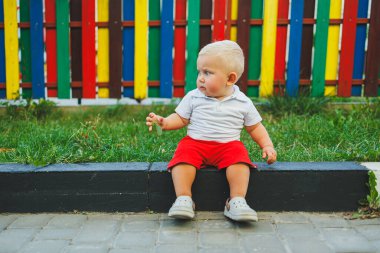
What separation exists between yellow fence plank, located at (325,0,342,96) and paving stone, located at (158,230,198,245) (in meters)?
2.87

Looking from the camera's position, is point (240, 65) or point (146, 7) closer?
point (240, 65)

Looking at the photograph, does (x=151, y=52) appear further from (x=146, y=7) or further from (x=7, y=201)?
(x=7, y=201)

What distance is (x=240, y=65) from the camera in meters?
2.85

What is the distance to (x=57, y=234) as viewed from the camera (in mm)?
2557

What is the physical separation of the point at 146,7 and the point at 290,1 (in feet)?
4.60

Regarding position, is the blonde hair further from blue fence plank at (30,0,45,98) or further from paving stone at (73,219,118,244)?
blue fence plank at (30,0,45,98)

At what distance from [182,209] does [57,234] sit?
664mm

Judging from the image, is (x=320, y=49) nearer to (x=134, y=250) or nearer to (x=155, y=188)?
(x=155, y=188)

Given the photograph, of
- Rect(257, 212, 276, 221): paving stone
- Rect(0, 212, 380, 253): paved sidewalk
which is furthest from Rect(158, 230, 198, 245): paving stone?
Rect(257, 212, 276, 221): paving stone

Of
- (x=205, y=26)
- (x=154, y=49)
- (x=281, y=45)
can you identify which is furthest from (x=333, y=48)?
(x=154, y=49)

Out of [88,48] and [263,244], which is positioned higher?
[88,48]

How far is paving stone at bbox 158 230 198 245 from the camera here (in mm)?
2451

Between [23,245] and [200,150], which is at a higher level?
[200,150]

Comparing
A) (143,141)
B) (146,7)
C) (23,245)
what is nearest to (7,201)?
(23,245)
